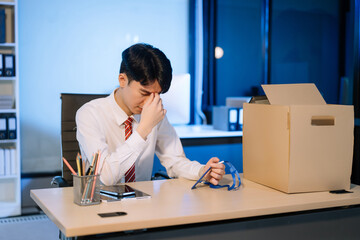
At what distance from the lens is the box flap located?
5.26ft

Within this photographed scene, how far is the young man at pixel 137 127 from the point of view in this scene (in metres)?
1.68

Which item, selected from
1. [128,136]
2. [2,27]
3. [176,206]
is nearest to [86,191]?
[176,206]

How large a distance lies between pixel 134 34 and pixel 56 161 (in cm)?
160

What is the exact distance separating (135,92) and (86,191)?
591 mm

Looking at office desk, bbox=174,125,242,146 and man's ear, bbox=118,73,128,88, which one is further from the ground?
man's ear, bbox=118,73,128,88

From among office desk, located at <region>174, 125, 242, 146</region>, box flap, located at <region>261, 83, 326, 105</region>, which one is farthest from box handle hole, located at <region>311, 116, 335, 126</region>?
office desk, located at <region>174, 125, 242, 146</region>

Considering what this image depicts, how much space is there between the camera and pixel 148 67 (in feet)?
5.79

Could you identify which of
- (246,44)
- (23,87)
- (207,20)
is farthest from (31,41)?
(246,44)

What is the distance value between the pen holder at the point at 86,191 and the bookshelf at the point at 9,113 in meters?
2.56

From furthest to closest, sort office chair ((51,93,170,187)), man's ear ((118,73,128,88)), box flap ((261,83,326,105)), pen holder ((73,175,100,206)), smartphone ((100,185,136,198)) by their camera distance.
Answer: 1. office chair ((51,93,170,187))
2. man's ear ((118,73,128,88))
3. box flap ((261,83,326,105))
4. smartphone ((100,185,136,198))
5. pen holder ((73,175,100,206))

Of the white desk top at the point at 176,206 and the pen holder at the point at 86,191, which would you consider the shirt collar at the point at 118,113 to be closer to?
the white desk top at the point at 176,206

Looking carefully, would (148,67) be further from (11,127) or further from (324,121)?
(11,127)

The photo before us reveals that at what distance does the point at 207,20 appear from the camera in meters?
5.05

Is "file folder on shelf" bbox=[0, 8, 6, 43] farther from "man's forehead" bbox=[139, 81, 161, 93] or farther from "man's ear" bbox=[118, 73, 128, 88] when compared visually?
"man's forehead" bbox=[139, 81, 161, 93]
